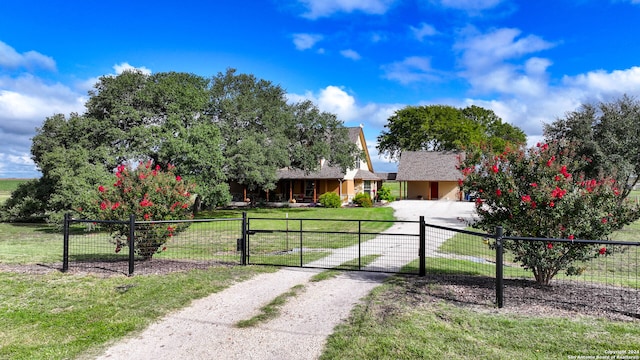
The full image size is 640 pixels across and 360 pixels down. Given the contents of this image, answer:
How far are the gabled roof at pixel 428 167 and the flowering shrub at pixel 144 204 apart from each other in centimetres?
3547

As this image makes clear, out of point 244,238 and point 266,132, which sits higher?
point 266,132

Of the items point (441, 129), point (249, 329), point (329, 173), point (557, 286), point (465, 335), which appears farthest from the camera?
point (441, 129)

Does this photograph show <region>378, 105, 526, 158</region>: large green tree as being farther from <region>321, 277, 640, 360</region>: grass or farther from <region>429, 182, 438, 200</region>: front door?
<region>321, 277, 640, 360</region>: grass

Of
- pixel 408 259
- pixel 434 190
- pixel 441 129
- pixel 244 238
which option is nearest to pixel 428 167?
pixel 434 190

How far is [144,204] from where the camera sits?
8.84 metres

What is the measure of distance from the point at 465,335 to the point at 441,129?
2082 inches

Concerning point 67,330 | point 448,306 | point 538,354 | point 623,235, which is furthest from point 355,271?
point 623,235

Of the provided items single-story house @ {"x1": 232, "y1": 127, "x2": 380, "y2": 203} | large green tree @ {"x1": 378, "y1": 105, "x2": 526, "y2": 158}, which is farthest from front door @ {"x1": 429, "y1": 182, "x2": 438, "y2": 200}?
large green tree @ {"x1": 378, "y1": 105, "x2": 526, "y2": 158}

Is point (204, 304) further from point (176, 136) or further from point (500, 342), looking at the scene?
point (176, 136)

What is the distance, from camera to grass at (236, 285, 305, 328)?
17.6 feet

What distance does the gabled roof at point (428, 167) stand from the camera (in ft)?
137

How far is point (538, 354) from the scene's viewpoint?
411cm

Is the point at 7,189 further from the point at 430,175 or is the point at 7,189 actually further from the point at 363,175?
the point at 430,175

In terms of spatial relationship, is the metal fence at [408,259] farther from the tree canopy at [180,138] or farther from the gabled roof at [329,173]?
the gabled roof at [329,173]
